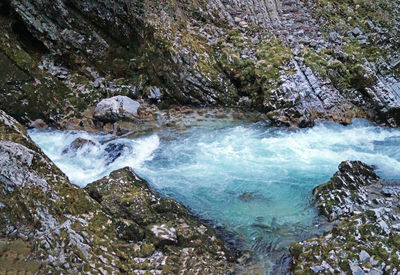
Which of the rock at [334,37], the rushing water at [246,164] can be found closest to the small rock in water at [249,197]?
the rushing water at [246,164]

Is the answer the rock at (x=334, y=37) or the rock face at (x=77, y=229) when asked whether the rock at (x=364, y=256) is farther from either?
the rock at (x=334, y=37)

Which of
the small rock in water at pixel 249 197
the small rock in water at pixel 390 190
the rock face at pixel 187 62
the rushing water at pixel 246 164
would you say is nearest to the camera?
the rushing water at pixel 246 164

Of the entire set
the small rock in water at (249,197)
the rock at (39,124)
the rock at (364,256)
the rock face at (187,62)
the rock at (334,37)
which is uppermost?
the rock at (334,37)

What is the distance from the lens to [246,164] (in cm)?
972

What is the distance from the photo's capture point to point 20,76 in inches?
470

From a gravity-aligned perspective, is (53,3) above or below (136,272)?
above

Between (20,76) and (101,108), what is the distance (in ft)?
9.71

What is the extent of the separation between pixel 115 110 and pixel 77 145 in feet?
7.66

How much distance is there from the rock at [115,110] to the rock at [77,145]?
185cm

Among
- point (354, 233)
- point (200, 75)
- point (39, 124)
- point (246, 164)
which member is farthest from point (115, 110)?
point (354, 233)

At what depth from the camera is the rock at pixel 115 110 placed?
12.0 m

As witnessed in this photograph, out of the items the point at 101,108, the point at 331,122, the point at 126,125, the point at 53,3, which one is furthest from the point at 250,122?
the point at 53,3

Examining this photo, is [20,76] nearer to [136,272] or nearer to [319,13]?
[136,272]

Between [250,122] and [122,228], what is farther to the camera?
[250,122]
